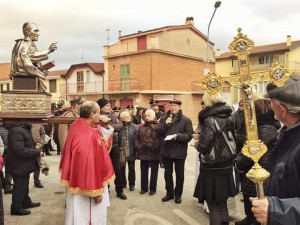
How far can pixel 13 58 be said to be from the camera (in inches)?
187

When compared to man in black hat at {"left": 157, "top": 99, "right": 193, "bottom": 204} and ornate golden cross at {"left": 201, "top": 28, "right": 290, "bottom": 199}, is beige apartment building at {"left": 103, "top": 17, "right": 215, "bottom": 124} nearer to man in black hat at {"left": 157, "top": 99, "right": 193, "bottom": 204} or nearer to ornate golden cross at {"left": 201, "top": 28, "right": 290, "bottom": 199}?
man in black hat at {"left": 157, "top": 99, "right": 193, "bottom": 204}

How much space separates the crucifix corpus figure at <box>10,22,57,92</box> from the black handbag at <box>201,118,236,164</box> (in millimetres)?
2551

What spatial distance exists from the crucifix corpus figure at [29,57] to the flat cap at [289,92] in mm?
3627

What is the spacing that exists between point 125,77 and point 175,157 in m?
25.5

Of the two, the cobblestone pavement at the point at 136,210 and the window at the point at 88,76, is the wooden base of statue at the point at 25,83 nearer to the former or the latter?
the cobblestone pavement at the point at 136,210

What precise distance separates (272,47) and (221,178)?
3624cm

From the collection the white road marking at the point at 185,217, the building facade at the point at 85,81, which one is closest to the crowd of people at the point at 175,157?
the white road marking at the point at 185,217

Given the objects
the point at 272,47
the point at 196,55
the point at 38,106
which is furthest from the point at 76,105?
the point at 272,47

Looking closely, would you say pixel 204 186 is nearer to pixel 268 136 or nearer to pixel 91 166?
pixel 268 136

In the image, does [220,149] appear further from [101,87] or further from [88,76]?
[88,76]

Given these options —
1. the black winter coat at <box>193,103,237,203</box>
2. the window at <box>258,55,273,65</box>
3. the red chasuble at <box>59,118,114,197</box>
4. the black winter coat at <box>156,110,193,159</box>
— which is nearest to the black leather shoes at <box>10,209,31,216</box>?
the red chasuble at <box>59,118,114,197</box>

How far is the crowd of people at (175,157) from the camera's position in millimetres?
1858

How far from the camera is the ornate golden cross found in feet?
6.26

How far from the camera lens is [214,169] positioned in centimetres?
440
